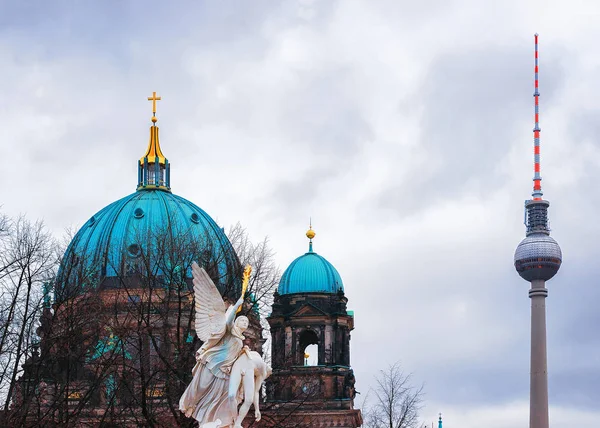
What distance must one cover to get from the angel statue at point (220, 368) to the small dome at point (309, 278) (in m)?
65.2

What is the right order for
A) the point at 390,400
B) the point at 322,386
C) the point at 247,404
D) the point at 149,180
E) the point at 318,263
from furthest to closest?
the point at 149,180, the point at 318,263, the point at 322,386, the point at 390,400, the point at 247,404

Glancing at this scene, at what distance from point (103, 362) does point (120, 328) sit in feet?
4.97

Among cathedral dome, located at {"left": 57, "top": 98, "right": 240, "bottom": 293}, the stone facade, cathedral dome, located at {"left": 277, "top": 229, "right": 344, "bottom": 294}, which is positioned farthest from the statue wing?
cathedral dome, located at {"left": 277, "top": 229, "right": 344, "bottom": 294}

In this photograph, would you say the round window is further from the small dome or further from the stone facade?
the small dome

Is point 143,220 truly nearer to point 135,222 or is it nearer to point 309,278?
point 135,222

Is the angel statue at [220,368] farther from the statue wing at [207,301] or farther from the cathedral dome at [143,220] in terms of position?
the cathedral dome at [143,220]

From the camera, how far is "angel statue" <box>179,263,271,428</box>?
31953 mm

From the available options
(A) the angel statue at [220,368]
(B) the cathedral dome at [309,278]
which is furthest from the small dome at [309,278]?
(A) the angel statue at [220,368]

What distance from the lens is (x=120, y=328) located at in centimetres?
5516

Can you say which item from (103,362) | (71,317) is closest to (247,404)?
(71,317)

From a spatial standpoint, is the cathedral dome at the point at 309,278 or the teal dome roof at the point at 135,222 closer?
the teal dome roof at the point at 135,222

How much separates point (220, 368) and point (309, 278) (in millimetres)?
65670

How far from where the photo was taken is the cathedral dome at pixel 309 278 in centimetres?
9788

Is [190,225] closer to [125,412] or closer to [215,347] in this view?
[125,412]
